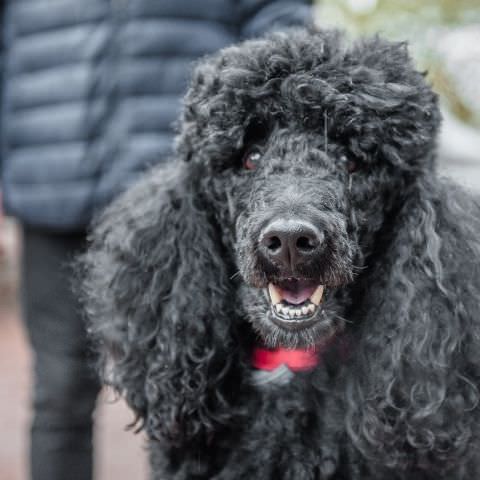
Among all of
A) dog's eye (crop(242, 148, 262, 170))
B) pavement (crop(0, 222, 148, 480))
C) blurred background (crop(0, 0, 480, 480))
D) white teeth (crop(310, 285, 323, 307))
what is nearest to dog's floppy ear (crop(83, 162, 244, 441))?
dog's eye (crop(242, 148, 262, 170))

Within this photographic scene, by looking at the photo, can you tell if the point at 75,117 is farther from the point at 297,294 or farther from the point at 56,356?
the point at 297,294

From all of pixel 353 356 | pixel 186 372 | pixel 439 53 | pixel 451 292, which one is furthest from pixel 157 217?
pixel 439 53

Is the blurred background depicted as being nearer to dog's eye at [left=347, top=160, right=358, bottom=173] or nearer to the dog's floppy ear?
the dog's floppy ear

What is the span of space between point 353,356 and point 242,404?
26 centimetres

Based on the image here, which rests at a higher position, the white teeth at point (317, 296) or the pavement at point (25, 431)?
the white teeth at point (317, 296)

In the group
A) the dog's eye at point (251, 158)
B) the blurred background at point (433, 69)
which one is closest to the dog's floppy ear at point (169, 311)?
the dog's eye at point (251, 158)

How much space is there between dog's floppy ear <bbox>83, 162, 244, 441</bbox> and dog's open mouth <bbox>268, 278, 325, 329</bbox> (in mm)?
195

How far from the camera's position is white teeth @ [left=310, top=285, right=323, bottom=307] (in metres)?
1.78

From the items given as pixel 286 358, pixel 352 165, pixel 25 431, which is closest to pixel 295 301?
pixel 286 358

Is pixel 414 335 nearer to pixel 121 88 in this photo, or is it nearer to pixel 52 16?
pixel 121 88

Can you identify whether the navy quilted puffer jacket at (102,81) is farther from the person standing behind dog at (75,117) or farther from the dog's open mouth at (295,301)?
the dog's open mouth at (295,301)

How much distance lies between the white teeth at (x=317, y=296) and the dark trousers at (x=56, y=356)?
0.82 metres

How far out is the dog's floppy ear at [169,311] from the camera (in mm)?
1918

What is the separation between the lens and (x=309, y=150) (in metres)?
1.81
